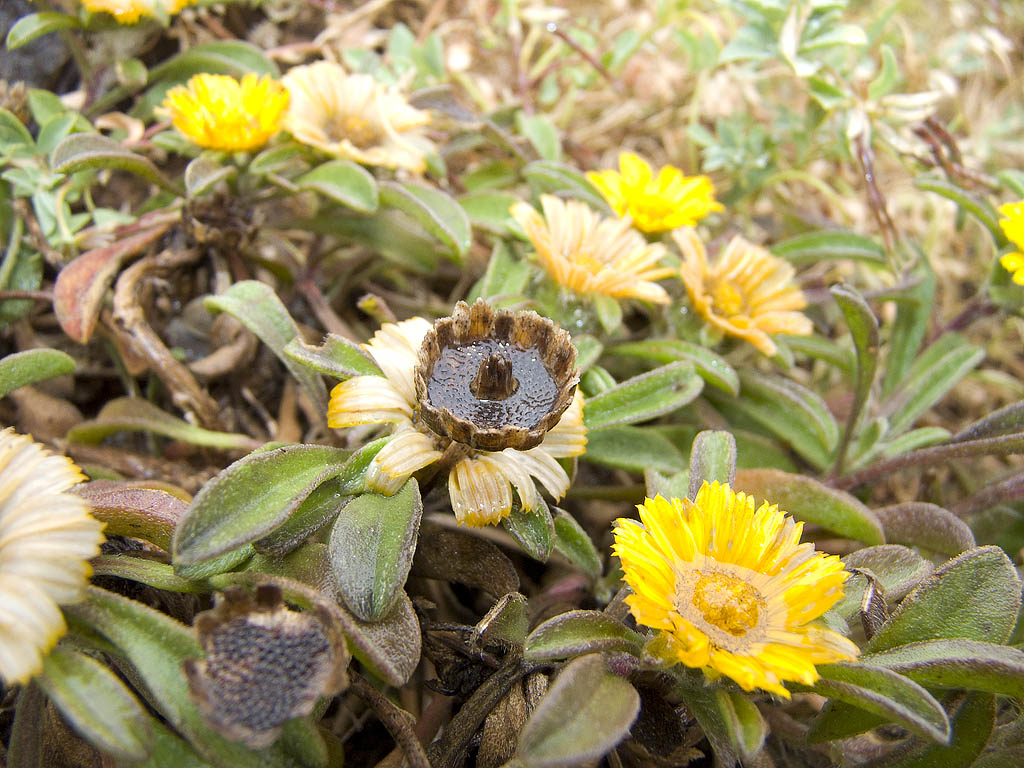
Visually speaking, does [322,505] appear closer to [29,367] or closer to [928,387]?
Result: [29,367]

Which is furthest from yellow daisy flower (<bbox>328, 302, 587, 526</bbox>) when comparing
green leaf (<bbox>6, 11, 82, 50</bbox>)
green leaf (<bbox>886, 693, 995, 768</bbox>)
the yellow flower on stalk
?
green leaf (<bbox>6, 11, 82, 50</bbox>)

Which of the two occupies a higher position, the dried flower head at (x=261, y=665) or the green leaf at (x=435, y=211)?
the green leaf at (x=435, y=211)

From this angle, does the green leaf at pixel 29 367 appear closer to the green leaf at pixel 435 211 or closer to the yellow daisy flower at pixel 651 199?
the green leaf at pixel 435 211

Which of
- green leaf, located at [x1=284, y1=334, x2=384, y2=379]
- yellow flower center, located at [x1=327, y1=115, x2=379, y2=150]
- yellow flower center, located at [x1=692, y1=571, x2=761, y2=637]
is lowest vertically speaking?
yellow flower center, located at [x1=692, y1=571, x2=761, y2=637]

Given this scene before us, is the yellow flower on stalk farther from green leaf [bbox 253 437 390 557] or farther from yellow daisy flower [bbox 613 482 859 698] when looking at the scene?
green leaf [bbox 253 437 390 557]

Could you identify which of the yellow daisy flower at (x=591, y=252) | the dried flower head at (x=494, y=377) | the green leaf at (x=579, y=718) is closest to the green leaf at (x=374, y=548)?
the dried flower head at (x=494, y=377)

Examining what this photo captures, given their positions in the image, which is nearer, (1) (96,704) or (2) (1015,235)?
(1) (96,704)

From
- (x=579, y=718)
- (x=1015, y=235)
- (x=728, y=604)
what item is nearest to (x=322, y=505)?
(x=579, y=718)
